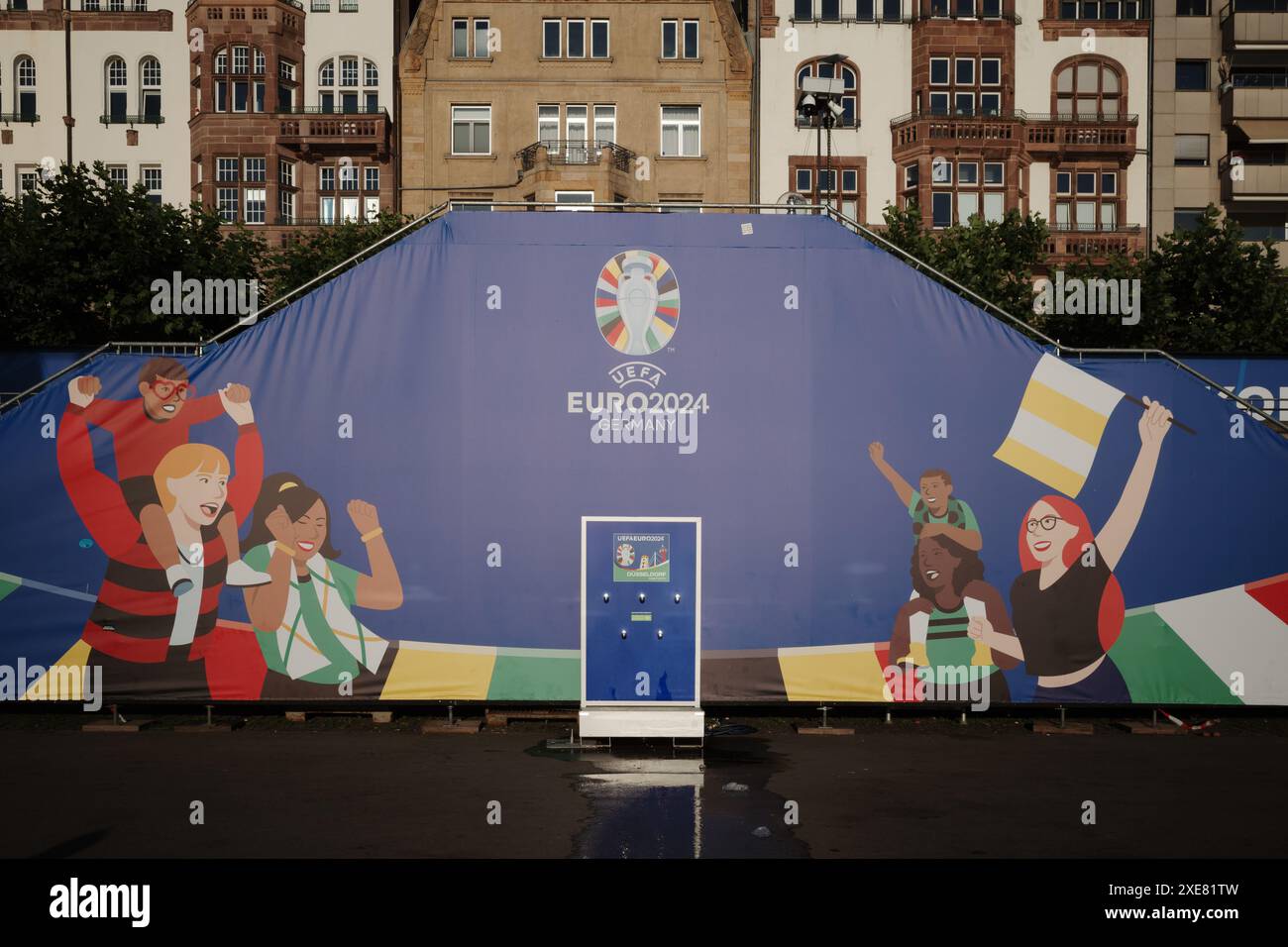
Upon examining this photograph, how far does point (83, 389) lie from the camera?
1711 cm

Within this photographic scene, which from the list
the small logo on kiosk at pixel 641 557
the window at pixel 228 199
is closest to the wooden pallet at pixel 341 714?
the small logo on kiosk at pixel 641 557

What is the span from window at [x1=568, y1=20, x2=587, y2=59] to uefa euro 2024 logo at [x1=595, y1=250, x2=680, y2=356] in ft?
92.5

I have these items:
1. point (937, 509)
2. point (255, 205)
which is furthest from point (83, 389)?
point (255, 205)

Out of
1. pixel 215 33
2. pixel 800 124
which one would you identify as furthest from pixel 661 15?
pixel 215 33

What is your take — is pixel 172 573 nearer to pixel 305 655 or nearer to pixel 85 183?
pixel 305 655

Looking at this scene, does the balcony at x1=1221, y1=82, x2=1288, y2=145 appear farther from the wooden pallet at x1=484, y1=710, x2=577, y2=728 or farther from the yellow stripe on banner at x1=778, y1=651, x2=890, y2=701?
the wooden pallet at x1=484, y1=710, x2=577, y2=728

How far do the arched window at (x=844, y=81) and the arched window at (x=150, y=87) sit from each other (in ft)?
77.1

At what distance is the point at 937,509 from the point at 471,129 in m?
30.3

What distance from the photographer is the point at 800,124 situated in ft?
140

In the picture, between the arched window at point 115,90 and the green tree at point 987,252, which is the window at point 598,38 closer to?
the green tree at point 987,252

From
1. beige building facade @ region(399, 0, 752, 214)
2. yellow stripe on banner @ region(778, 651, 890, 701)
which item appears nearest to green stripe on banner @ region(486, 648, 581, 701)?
yellow stripe on banner @ region(778, 651, 890, 701)

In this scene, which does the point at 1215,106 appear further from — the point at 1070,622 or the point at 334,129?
the point at 1070,622

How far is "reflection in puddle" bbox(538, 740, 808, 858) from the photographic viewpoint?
1098 centimetres
